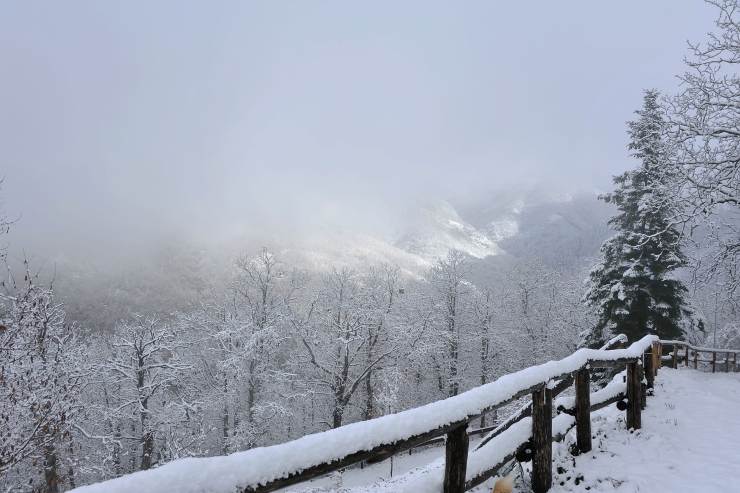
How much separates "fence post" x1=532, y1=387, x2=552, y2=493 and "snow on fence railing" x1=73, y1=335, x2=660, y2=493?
1 centimetres

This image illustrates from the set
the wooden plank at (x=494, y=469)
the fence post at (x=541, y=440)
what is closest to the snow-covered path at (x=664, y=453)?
the fence post at (x=541, y=440)

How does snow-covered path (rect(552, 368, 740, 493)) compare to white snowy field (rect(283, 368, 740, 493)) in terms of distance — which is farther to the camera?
snow-covered path (rect(552, 368, 740, 493))

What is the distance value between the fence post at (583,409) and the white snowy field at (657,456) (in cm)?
19

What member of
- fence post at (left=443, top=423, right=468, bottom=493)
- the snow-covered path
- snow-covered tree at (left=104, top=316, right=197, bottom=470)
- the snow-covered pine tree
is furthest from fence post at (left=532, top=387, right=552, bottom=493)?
snow-covered tree at (left=104, top=316, right=197, bottom=470)

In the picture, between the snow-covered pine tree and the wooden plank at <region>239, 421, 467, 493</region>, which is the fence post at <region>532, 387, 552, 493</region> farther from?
the snow-covered pine tree

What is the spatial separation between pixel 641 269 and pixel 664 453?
1597cm

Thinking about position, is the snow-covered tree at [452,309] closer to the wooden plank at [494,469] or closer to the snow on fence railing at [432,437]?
the snow on fence railing at [432,437]

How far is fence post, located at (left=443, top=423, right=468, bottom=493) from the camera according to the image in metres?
3.77

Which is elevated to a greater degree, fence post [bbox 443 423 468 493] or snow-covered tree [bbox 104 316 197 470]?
fence post [bbox 443 423 468 493]

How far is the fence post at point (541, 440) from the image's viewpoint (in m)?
5.23

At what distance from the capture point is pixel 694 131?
12.2 m

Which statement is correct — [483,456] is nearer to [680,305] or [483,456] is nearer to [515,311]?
[680,305]

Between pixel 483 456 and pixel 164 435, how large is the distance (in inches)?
903

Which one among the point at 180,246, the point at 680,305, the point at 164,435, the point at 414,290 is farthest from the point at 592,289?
the point at 180,246
